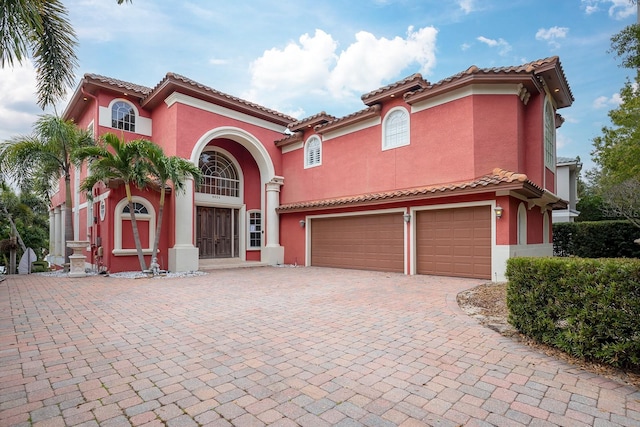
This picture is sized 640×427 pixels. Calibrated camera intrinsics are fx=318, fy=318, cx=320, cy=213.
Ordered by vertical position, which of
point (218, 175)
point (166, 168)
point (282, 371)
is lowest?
point (282, 371)

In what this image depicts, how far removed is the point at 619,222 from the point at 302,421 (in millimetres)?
16935

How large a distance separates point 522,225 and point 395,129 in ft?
17.1

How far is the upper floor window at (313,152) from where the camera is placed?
14102 millimetres

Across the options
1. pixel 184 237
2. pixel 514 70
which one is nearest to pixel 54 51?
pixel 184 237

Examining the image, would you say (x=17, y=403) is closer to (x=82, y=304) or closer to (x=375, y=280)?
(x=82, y=304)

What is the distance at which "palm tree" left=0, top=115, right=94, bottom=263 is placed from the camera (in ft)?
34.6

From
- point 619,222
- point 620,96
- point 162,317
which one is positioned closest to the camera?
point 162,317

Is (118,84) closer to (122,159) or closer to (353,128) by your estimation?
(122,159)

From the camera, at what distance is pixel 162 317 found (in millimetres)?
5086

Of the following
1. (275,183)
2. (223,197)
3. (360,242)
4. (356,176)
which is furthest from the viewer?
(275,183)

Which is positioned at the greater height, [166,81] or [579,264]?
[166,81]

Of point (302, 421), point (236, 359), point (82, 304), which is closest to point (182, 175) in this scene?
point (82, 304)

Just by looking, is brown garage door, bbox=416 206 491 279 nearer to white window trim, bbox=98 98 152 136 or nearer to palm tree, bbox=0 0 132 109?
palm tree, bbox=0 0 132 109

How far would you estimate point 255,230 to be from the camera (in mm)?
15406
